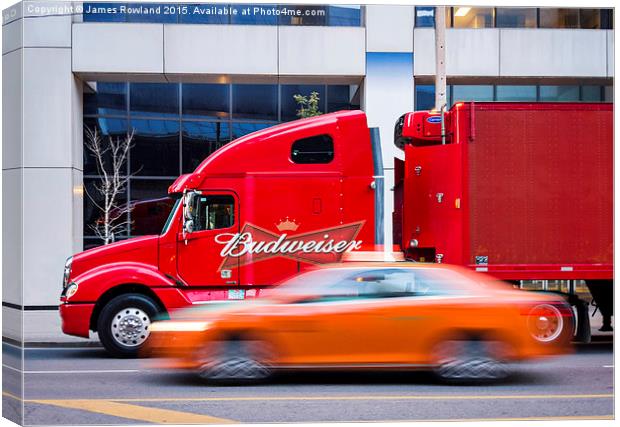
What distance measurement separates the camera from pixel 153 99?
29.3 ft

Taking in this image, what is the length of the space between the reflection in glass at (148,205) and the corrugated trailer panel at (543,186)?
149 inches

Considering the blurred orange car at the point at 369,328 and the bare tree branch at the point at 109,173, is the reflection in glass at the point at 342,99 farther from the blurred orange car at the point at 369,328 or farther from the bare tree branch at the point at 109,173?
the bare tree branch at the point at 109,173

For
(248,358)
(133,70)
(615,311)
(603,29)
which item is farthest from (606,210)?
(133,70)

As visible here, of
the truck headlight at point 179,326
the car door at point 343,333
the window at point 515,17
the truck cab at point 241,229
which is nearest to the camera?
the car door at point 343,333

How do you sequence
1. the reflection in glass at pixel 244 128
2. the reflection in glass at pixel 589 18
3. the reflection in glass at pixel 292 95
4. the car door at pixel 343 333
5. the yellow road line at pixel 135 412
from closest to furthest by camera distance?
the yellow road line at pixel 135 412, the car door at pixel 343 333, the reflection in glass at pixel 589 18, the reflection in glass at pixel 292 95, the reflection in glass at pixel 244 128

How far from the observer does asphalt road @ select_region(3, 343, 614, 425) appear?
7.66 meters

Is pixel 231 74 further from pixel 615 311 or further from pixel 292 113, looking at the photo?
pixel 615 311

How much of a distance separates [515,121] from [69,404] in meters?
6.17

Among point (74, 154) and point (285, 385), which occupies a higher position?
point (74, 154)

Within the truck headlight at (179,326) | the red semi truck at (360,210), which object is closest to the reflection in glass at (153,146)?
the red semi truck at (360,210)

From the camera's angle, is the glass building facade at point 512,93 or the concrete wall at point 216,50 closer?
the concrete wall at point 216,50

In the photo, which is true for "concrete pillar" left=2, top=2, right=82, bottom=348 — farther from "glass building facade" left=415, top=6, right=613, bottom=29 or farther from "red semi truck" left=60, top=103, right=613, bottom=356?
"glass building facade" left=415, top=6, right=613, bottom=29

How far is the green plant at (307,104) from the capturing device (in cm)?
927

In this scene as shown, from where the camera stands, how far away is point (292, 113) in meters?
9.36
